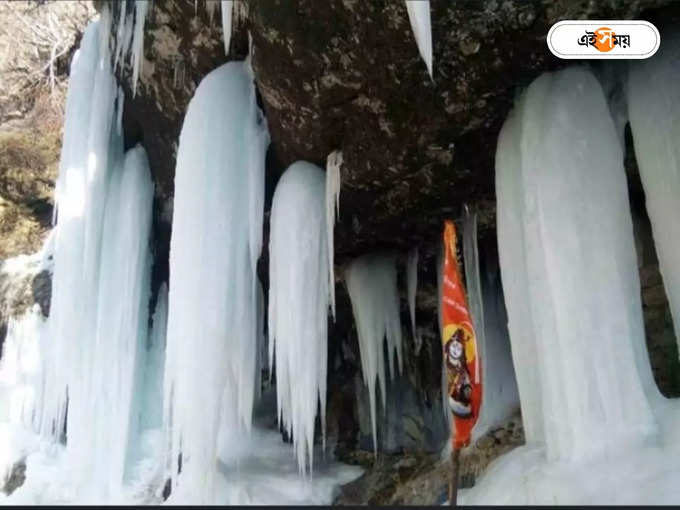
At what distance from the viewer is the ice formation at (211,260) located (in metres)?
4.89

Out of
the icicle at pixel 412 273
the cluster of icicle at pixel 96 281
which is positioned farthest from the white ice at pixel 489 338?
the cluster of icicle at pixel 96 281

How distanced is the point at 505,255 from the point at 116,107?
411 cm

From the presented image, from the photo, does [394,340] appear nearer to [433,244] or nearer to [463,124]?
[433,244]

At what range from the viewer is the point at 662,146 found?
13.4 ft

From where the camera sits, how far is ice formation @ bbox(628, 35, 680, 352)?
13.2ft

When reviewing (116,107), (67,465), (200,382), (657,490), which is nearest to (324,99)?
(200,382)

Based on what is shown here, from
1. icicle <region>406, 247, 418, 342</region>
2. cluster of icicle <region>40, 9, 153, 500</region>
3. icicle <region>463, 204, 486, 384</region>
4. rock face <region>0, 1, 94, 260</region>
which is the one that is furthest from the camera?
rock face <region>0, 1, 94, 260</region>

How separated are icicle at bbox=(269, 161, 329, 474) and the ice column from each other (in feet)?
5.29

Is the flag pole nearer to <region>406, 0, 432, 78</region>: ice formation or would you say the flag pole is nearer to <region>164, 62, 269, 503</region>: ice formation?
<region>406, 0, 432, 78</region>: ice formation

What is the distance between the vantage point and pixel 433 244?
6.64 metres

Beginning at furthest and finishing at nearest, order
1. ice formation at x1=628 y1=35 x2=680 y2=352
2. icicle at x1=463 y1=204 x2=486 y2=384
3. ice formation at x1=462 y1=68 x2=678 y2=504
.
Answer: icicle at x1=463 y1=204 x2=486 y2=384, ice formation at x1=628 y1=35 x2=680 y2=352, ice formation at x1=462 y1=68 x2=678 y2=504

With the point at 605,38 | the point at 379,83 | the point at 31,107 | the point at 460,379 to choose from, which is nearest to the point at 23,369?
the point at 31,107

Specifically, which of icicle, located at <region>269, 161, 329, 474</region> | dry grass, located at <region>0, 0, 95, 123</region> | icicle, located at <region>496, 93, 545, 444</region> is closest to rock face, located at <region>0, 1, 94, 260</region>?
dry grass, located at <region>0, 0, 95, 123</region>

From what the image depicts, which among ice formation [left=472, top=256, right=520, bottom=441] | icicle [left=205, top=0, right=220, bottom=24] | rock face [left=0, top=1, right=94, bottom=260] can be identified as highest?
rock face [left=0, top=1, right=94, bottom=260]
